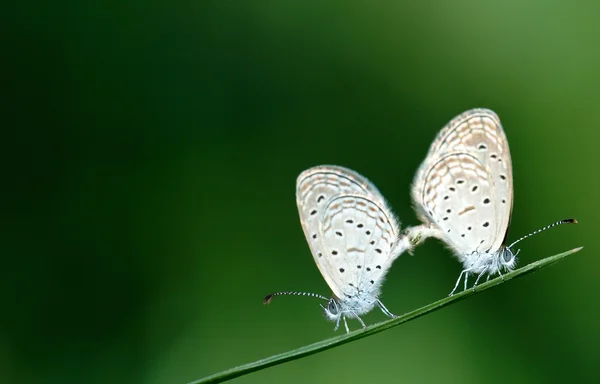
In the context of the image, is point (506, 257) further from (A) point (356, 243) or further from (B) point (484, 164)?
(A) point (356, 243)

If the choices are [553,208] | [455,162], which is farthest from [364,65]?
[455,162]

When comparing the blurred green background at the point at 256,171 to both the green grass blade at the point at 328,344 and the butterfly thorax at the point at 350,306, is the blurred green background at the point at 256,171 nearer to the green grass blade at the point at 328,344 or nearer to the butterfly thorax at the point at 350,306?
the butterfly thorax at the point at 350,306

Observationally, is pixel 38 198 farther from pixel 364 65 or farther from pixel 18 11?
pixel 364 65

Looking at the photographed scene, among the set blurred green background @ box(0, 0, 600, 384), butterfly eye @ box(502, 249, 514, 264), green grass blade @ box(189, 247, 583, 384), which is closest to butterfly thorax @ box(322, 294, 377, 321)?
butterfly eye @ box(502, 249, 514, 264)

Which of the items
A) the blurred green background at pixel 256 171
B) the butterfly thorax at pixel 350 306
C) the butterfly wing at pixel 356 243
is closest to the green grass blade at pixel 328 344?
the butterfly wing at pixel 356 243

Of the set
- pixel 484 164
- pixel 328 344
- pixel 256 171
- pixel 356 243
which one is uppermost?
pixel 256 171

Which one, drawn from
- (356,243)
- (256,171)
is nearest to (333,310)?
(356,243)
